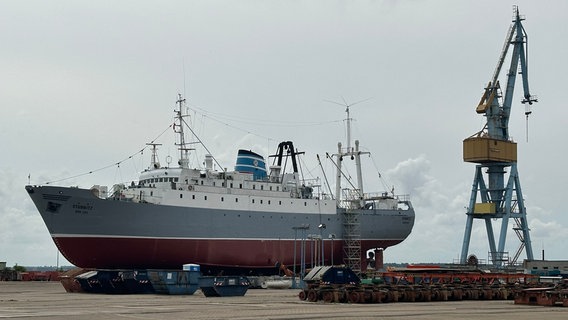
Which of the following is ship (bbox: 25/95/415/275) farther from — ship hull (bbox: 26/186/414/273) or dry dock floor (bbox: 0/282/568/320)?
dry dock floor (bbox: 0/282/568/320)

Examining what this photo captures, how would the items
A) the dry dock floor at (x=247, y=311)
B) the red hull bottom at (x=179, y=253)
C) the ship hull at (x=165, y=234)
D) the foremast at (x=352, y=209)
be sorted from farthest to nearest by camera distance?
the foremast at (x=352, y=209), the red hull bottom at (x=179, y=253), the ship hull at (x=165, y=234), the dry dock floor at (x=247, y=311)

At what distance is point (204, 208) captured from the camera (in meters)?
57.9

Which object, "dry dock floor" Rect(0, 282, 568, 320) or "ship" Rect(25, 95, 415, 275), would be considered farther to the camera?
"ship" Rect(25, 95, 415, 275)

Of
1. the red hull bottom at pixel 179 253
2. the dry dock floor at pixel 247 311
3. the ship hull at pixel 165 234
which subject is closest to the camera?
the dry dock floor at pixel 247 311

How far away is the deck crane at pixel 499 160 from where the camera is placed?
6625 cm

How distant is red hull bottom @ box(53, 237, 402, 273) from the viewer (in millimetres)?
53312

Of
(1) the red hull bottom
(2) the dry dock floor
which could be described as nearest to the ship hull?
(1) the red hull bottom

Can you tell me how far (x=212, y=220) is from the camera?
58.3 metres

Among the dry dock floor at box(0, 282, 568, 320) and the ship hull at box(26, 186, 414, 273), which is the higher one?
the ship hull at box(26, 186, 414, 273)

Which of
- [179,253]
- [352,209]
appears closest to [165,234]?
[179,253]

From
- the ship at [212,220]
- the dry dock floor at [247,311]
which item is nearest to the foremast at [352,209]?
the ship at [212,220]

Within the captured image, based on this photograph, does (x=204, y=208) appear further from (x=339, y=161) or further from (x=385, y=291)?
(x=385, y=291)

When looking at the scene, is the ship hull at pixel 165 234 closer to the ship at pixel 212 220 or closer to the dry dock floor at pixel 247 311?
the ship at pixel 212 220

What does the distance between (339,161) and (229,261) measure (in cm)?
1995
